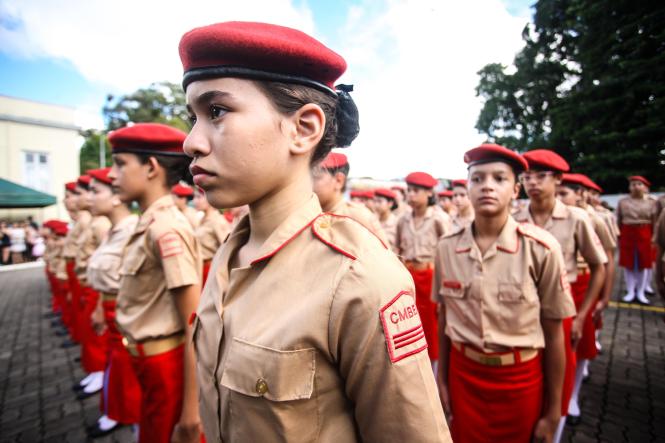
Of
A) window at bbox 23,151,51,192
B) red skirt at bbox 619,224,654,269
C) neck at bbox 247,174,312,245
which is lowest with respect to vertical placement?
red skirt at bbox 619,224,654,269

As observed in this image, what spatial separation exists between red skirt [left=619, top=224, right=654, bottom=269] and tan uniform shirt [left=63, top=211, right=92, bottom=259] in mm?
10925

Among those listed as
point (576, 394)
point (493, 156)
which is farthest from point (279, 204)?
point (576, 394)

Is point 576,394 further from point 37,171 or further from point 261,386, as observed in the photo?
point 37,171

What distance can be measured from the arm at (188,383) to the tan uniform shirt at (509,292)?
1726 millimetres

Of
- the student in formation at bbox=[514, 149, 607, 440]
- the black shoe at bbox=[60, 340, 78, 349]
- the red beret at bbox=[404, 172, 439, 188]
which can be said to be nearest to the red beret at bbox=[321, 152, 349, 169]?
the student in formation at bbox=[514, 149, 607, 440]

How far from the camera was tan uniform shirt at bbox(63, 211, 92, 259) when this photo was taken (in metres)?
6.10

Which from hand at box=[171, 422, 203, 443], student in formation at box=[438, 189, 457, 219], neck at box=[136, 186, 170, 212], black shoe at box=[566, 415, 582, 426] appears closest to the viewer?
hand at box=[171, 422, 203, 443]

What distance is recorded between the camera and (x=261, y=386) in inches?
40.5

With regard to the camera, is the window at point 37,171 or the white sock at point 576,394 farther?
the window at point 37,171

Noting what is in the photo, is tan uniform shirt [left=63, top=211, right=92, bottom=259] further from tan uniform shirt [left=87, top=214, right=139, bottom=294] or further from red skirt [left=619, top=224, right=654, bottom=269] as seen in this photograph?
red skirt [left=619, top=224, right=654, bottom=269]

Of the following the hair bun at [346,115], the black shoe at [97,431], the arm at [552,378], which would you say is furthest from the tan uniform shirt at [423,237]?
the hair bun at [346,115]

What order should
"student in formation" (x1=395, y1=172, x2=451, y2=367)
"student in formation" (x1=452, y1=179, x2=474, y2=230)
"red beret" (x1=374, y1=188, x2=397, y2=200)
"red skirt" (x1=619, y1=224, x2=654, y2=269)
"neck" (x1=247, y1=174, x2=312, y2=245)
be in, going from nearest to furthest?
"neck" (x1=247, y1=174, x2=312, y2=245), "student in formation" (x1=395, y1=172, x2=451, y2=367), "red skirt" (x1=619, y1=224, x2=654, y2=269), "student in formation" (x1=452, y1=179, x2=474, y2=230), "red beret" (x1=374, y1=188, x2=397, y2=200)

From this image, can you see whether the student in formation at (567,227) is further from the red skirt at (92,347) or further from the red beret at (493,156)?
the red skirt at (92,347)

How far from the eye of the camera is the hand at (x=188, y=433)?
81.5 inches
